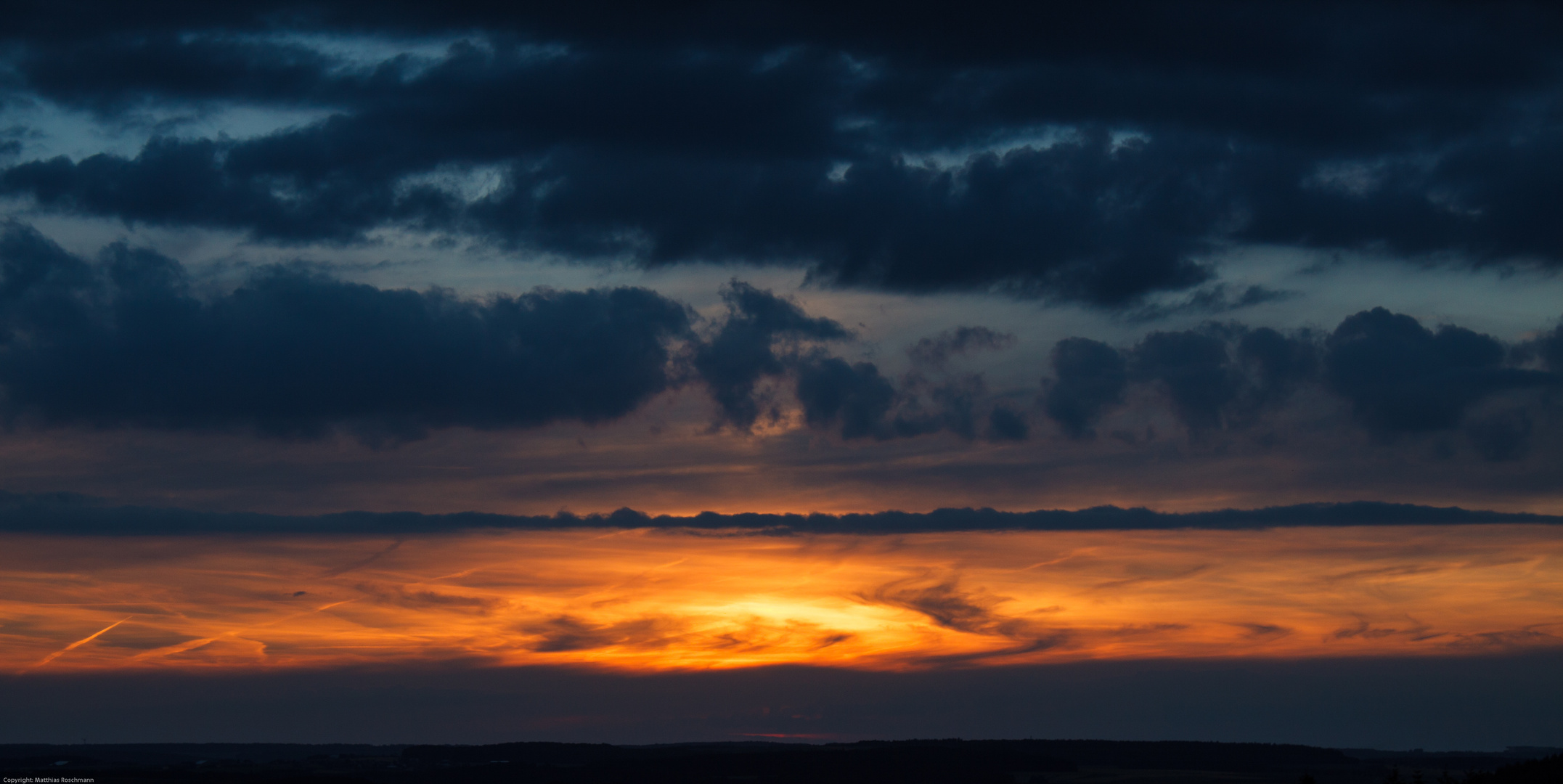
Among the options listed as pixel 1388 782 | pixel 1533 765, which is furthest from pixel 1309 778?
pixel 1533 765

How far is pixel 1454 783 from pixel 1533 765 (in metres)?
12.5

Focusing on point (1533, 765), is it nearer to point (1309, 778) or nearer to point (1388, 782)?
point (1388, 782)

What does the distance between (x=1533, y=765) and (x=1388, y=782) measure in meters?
13.3

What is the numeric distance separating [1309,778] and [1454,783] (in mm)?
11167

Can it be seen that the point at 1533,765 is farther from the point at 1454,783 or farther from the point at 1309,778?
the point at 1309,778

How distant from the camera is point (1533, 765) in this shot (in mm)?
114750

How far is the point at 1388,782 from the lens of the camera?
113500mm

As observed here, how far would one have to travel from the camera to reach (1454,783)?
108 m

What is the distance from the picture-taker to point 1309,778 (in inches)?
4353

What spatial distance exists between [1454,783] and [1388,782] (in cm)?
650

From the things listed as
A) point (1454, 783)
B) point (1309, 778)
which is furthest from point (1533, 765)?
point (1309, 778)
